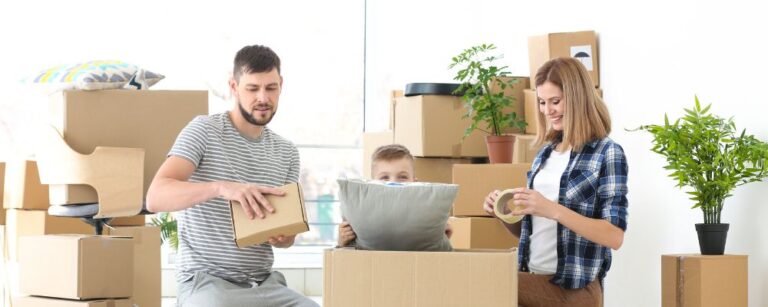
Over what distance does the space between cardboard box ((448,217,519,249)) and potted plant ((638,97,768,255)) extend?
1078 mm

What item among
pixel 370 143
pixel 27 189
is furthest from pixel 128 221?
pixel 370 143

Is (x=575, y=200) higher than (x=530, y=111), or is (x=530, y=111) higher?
(x=530, y=111)

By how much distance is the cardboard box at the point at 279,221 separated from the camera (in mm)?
2129

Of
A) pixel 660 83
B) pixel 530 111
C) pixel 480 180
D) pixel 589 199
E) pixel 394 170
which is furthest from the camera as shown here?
pixel 530 111

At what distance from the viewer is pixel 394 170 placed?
110 inches

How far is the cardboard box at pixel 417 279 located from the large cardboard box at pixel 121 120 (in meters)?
1.78

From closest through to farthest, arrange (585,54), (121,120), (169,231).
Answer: (121,120), (585,54), (169,231)

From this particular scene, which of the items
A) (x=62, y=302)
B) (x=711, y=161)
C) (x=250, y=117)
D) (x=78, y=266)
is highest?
(x=250, y=117)

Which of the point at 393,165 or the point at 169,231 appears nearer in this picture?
the point at 393,165

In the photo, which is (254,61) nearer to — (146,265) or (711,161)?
(711,161)

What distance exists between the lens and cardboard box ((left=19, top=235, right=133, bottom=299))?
125 inches

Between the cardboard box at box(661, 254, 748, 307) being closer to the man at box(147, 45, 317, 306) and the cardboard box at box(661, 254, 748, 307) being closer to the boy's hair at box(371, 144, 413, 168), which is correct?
the boy's hair at box(371, 144, 413, 168)

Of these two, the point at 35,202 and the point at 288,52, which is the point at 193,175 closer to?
the point at 35,202

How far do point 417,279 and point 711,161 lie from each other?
120 centimetres
